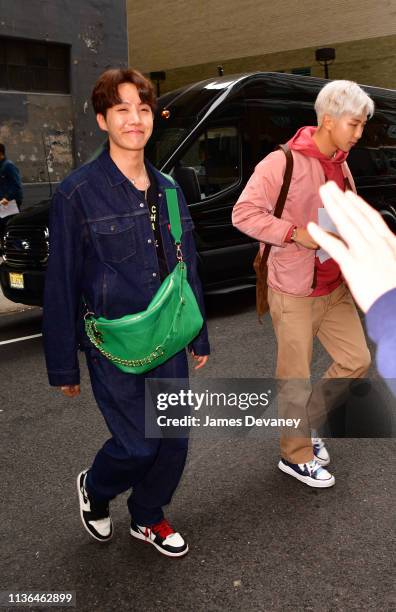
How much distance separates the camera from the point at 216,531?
10.8ft

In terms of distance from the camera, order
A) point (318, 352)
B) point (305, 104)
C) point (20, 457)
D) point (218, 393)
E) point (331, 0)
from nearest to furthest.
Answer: point (20, 457) < point (218, 393) < point (318, 352) < point (305, 104) < point (331, 0)

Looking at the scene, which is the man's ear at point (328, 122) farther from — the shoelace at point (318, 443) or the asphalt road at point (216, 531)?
the asphalt road at point (216, 531)

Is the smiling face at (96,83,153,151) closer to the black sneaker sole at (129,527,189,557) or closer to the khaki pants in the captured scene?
the khaki pants

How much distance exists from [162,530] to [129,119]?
169 cm

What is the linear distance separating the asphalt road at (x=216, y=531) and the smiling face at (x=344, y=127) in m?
1.73

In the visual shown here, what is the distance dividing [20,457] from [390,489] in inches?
81.1

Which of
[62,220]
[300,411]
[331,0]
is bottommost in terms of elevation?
[300,411]

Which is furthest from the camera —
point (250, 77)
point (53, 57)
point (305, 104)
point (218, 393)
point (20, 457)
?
point (53, 57)

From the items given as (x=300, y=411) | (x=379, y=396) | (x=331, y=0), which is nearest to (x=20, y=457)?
(x=300, y=411)

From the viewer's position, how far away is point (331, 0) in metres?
25.1

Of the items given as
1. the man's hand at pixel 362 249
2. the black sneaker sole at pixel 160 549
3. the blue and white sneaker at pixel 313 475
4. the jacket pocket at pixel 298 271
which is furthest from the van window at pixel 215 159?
the man's hand at pixel 362 249

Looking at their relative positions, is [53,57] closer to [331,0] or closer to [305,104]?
[305,104]

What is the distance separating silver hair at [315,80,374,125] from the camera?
329 centimetres

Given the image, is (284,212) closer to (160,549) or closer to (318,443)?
(318,443)
